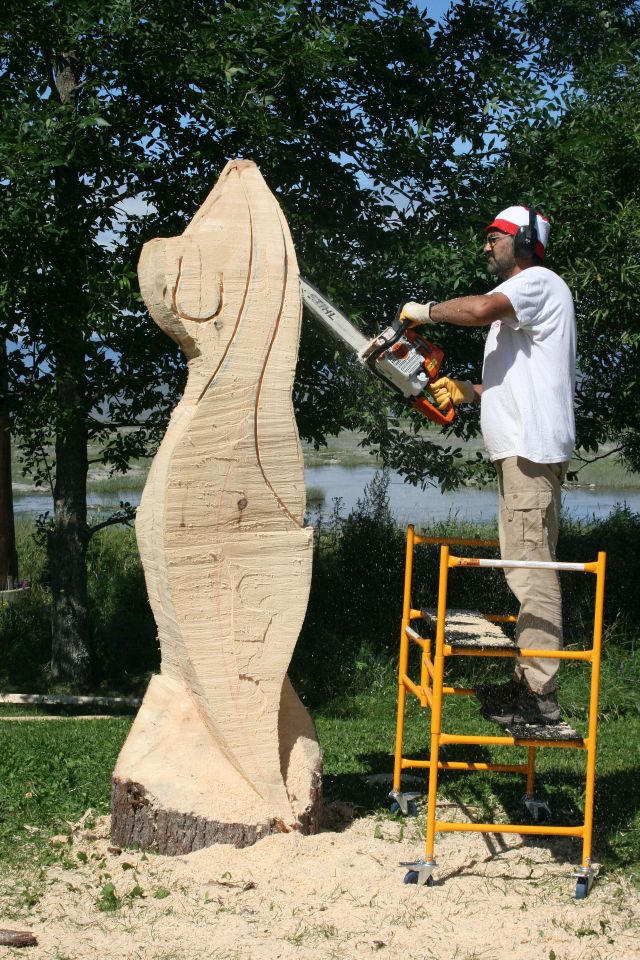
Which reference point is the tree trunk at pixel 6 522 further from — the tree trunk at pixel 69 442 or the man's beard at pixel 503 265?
the man's beard at pixel 503 265

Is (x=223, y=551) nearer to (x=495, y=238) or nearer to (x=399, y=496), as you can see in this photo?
(x=495, y=238)

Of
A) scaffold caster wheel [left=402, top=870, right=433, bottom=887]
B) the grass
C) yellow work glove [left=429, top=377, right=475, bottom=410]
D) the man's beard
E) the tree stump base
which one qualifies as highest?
Result: the man's beard

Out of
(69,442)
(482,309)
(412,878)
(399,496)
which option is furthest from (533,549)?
(399,496)

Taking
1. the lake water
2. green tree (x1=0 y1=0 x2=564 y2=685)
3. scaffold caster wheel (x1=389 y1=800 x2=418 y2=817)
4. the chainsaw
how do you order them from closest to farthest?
the chainsaw → scaffold caster wheel (x1=389 y1=800 x2=418 y2=817) → green tree (x1=0 y1=0 x2=564 y2=685) → the lake water

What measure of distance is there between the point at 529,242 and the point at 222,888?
2517mm

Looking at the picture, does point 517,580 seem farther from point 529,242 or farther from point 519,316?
point 529,242

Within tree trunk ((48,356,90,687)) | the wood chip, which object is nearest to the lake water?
tree trunk ((48,356,90,687))

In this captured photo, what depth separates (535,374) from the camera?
3590 millimetres

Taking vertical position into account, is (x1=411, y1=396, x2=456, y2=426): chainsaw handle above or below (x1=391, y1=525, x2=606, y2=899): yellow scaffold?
above

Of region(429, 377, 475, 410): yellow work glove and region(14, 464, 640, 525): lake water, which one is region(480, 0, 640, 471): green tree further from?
region(14, 464, 640, 525): lake water

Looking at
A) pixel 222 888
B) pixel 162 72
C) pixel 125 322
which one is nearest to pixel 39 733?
pixel 125 322

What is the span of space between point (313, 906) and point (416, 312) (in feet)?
6.98

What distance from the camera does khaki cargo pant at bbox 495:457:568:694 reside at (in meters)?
3.53

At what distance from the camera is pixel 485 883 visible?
3533mm
